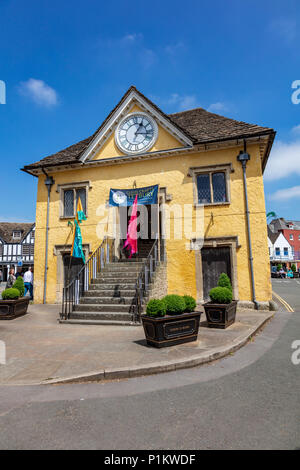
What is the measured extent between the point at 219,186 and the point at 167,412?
34.4 ft

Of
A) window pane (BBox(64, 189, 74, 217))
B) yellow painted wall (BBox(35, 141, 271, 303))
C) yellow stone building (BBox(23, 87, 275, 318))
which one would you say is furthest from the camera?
window pane (BBox(64, 189, 74, 217))

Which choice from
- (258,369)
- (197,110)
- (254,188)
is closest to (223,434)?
(258,369)

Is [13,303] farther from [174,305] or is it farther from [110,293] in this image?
[174,305]

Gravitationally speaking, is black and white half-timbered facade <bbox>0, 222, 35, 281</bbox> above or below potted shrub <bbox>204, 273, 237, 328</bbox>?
above

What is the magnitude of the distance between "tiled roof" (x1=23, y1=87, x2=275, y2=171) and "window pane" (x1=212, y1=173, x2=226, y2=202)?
1580mm

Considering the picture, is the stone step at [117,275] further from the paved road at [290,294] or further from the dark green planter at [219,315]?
the paved road at [290,294]

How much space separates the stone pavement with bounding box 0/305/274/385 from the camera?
478 cm

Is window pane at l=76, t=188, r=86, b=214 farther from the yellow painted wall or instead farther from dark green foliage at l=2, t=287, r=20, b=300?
dark green foliage at l=2, t=287, r=20, b=300

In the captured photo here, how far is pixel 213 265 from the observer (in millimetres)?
12180

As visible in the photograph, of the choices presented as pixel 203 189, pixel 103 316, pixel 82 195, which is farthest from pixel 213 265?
pixel 82 195

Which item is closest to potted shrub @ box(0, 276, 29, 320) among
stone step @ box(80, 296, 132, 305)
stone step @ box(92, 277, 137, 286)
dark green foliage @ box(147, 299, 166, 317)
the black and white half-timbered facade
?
stone step @ box(80, 296, 132, 305)

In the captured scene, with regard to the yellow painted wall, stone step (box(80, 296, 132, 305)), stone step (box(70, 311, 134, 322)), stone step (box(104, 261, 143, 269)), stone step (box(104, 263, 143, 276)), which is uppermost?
the yellow painted wall

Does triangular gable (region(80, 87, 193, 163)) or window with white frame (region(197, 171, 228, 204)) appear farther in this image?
triangular gable (region(80, 87, 193, 163))
